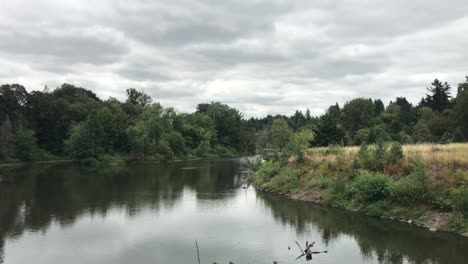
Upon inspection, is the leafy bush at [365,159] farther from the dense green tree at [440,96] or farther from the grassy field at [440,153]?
the dense green tree at [440,96]

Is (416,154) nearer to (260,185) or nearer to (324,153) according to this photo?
(324,153)

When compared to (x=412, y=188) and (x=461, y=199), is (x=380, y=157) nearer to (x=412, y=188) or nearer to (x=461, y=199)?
(x=412, y=188)

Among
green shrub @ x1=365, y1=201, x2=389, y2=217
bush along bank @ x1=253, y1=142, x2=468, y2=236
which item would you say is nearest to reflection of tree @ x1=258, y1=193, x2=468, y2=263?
green shrub @ x1=365, y1=201, x2=389, y2=217

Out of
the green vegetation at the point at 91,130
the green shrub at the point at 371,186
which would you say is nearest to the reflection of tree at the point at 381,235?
the green shrub at the point at 371,186

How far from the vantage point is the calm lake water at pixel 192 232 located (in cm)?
2222

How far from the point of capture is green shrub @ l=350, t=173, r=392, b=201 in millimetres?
31672

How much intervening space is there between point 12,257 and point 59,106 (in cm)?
9255

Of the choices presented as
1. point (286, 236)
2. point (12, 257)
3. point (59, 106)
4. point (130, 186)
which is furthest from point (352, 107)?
point (12, 257)

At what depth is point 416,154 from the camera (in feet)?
112

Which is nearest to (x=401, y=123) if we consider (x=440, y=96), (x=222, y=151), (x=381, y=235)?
(x=440, y=96)

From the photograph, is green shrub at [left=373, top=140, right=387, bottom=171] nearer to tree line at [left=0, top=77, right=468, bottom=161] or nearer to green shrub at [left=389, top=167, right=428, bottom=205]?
green shrub at [left=389, top=167, right=428, bottom=205]

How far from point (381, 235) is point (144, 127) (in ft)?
281

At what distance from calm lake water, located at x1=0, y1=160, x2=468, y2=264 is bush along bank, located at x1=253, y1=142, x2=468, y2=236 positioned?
4.84 feet

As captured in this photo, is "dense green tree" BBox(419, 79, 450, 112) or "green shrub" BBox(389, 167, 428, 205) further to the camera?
"dense green tree" BBox(419, 79, 450, 112)
